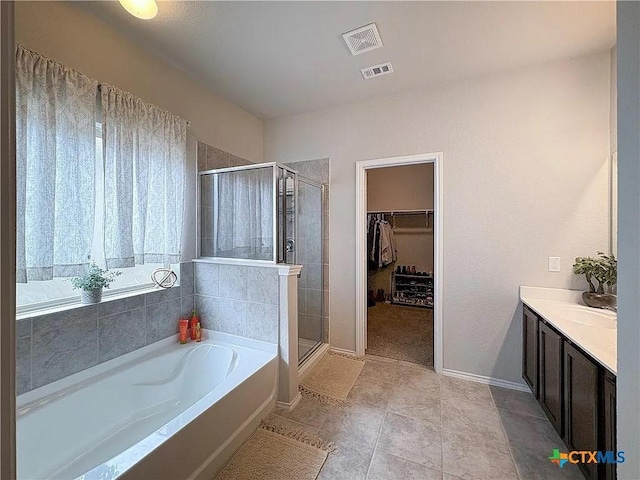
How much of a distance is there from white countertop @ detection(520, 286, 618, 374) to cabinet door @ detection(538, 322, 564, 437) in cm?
10

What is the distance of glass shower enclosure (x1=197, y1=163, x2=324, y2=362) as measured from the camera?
7.11ft

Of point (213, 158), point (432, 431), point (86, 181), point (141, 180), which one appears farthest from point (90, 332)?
point (432, 431)

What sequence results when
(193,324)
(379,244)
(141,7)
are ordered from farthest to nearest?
(379,244) < (193,324) < (141,7)

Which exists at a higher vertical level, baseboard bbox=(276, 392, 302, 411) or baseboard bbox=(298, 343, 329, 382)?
baseboard bbox=(298, 343, 329, 382)

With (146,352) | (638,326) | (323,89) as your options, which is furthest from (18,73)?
(638,326)

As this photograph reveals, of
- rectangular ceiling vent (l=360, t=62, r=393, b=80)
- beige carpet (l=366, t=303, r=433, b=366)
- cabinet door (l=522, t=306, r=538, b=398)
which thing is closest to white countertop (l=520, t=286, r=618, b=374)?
cabinet door (l=522, t=306, r=538, b=398)

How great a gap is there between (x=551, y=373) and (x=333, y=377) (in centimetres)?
159

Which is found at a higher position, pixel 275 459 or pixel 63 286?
pixel 63 286

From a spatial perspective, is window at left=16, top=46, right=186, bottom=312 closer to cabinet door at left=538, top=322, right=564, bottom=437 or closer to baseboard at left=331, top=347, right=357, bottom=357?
baseboard at left=331, top=347, right=357, bottom=357

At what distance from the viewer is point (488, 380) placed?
2320mm

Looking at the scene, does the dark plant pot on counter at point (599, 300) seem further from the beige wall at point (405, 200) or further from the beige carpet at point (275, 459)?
the beige wall at point (405, 200)

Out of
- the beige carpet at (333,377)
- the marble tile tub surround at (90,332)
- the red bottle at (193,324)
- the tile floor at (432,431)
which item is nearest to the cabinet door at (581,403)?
the tile floor at (432,431)

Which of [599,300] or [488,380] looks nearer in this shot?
[599,300]

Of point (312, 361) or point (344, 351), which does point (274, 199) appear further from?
point (344, 351)
